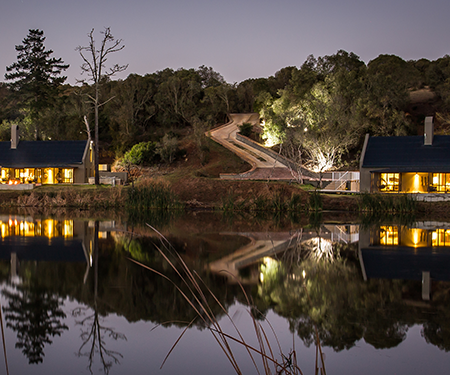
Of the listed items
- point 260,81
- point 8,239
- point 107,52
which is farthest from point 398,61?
point 8,239

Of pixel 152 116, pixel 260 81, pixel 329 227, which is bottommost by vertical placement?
pixel 329 227

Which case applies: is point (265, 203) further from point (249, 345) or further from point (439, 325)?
point (249, 345)

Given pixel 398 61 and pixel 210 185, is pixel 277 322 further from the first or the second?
pixel 398 61

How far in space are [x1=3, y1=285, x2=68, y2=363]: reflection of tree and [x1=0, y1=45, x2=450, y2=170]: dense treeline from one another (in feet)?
92.1

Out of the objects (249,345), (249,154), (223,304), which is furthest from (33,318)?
(249,154)

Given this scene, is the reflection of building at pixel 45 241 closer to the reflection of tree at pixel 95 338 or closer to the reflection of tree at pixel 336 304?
the reflection of tree at pixel 95 338

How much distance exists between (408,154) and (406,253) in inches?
881

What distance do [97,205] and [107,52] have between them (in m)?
13.2

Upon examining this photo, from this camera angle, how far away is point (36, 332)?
22.2 ft

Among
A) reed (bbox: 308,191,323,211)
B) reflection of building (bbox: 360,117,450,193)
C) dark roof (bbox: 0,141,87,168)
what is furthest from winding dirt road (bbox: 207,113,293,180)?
dark roof (bbox: 0,141,87,168)

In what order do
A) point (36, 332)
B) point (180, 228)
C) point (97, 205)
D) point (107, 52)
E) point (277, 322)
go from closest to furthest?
point (36, 332), point (277, 322), point (180, 228), point (97, 205), point (107, 52)

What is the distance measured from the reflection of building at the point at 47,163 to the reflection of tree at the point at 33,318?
32.0m

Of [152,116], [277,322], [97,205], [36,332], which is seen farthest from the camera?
[152,116]

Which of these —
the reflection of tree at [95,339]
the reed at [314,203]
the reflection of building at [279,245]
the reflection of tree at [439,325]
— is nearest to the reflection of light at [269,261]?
the reflection of building at [279,245]
